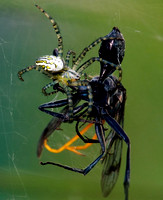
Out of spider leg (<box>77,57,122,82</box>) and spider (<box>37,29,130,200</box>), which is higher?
spider leg (<box>77,57,122,82</box>)

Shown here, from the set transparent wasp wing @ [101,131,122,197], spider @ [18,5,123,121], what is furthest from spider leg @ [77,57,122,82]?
transparent wasp wing @ [101,131,122,197]

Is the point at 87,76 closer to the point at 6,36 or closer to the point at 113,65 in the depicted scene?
the point at 113,65

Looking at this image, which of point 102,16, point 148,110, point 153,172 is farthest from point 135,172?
point 102,16

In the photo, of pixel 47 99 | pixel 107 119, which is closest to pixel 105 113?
pixel 107 119

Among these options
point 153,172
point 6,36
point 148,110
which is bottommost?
point 153,172

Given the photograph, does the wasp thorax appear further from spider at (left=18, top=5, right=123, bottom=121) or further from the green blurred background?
the green blurred background
